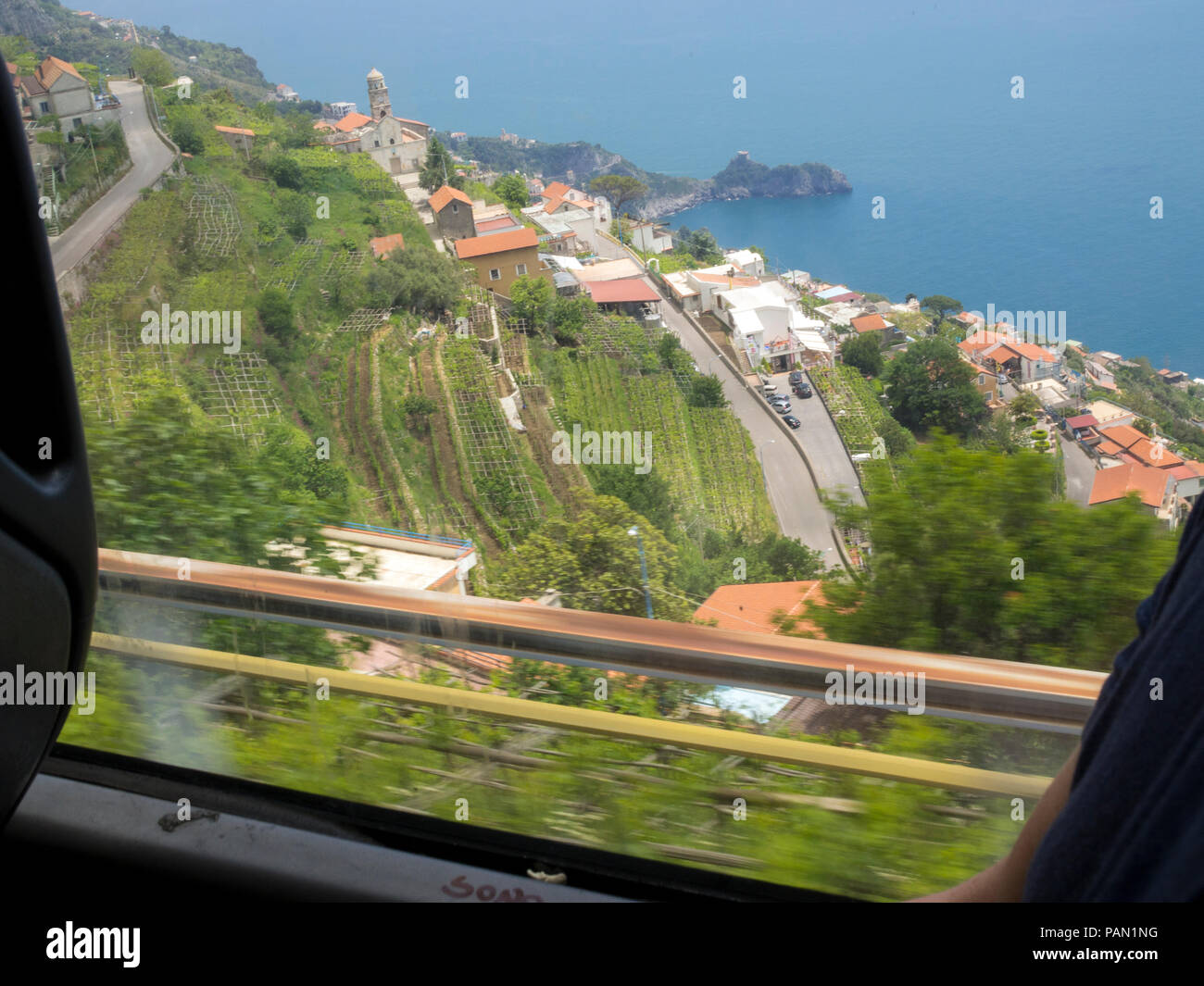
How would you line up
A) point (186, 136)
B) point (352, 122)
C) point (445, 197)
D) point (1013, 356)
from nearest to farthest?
point (1013, 356)
point (186, 136)
point (445, 197)
point (352, 122)

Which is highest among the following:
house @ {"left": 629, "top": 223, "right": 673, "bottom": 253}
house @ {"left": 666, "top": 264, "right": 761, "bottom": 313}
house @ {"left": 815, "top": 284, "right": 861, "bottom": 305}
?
house @ {"left": 629, "top": 223, "right": 673, "bottom": 253}

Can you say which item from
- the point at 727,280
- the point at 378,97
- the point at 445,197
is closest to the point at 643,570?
the point at 727,280

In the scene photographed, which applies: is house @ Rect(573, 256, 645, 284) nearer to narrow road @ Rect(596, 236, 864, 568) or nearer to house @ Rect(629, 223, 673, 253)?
house @ Rect(629, 223, 673, 253)

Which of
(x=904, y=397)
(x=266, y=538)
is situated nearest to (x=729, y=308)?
(x=904, y=397)

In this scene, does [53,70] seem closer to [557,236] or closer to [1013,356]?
[1013,356]

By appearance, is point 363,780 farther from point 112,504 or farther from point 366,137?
point 366,137

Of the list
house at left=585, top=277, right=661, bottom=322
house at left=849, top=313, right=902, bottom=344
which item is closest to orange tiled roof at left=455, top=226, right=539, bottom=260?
house at left=585, top=277, right=661, bottom=322
